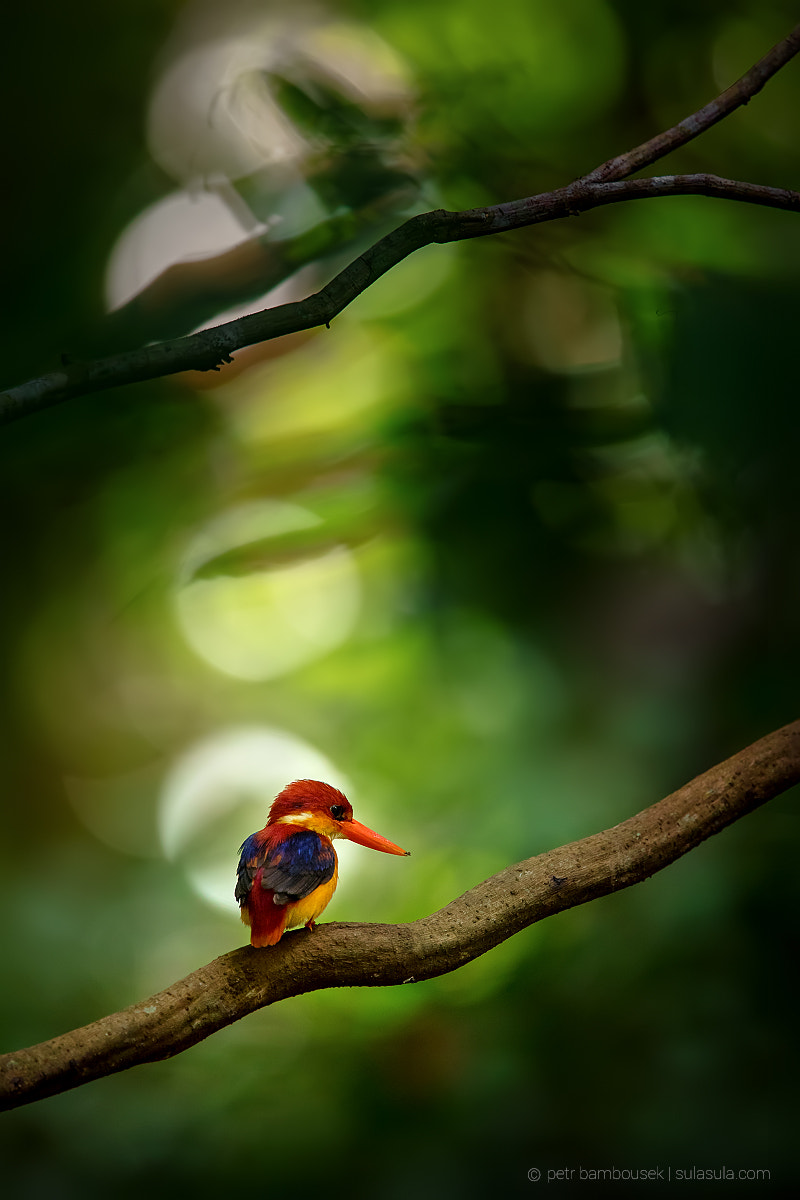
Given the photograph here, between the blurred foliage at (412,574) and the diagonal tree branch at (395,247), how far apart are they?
549 mm

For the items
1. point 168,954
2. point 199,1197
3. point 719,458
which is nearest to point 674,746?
point 719,458

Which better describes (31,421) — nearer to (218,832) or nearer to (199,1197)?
(218,832)

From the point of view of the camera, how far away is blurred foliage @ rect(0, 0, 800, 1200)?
4.87 ft

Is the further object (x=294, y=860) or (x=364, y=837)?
(x=364, y=837)

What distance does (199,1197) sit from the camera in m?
1.42

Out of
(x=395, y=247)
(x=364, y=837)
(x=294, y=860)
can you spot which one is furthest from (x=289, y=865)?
(x=395, y=247)

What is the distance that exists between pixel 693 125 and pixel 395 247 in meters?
0.38

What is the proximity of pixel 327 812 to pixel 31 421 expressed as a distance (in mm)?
923

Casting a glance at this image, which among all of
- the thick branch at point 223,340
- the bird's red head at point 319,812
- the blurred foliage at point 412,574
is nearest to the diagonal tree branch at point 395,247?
the thick branch at point 223,340

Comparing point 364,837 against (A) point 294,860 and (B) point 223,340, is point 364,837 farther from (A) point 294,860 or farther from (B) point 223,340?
(B) point 223,340

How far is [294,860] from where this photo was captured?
912mm

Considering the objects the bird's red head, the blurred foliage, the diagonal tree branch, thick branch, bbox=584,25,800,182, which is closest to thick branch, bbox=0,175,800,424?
the diagonal tree branch

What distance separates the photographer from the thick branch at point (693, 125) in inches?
39.7

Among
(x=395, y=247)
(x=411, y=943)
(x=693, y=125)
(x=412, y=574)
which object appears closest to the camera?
(x=411, y=943)
